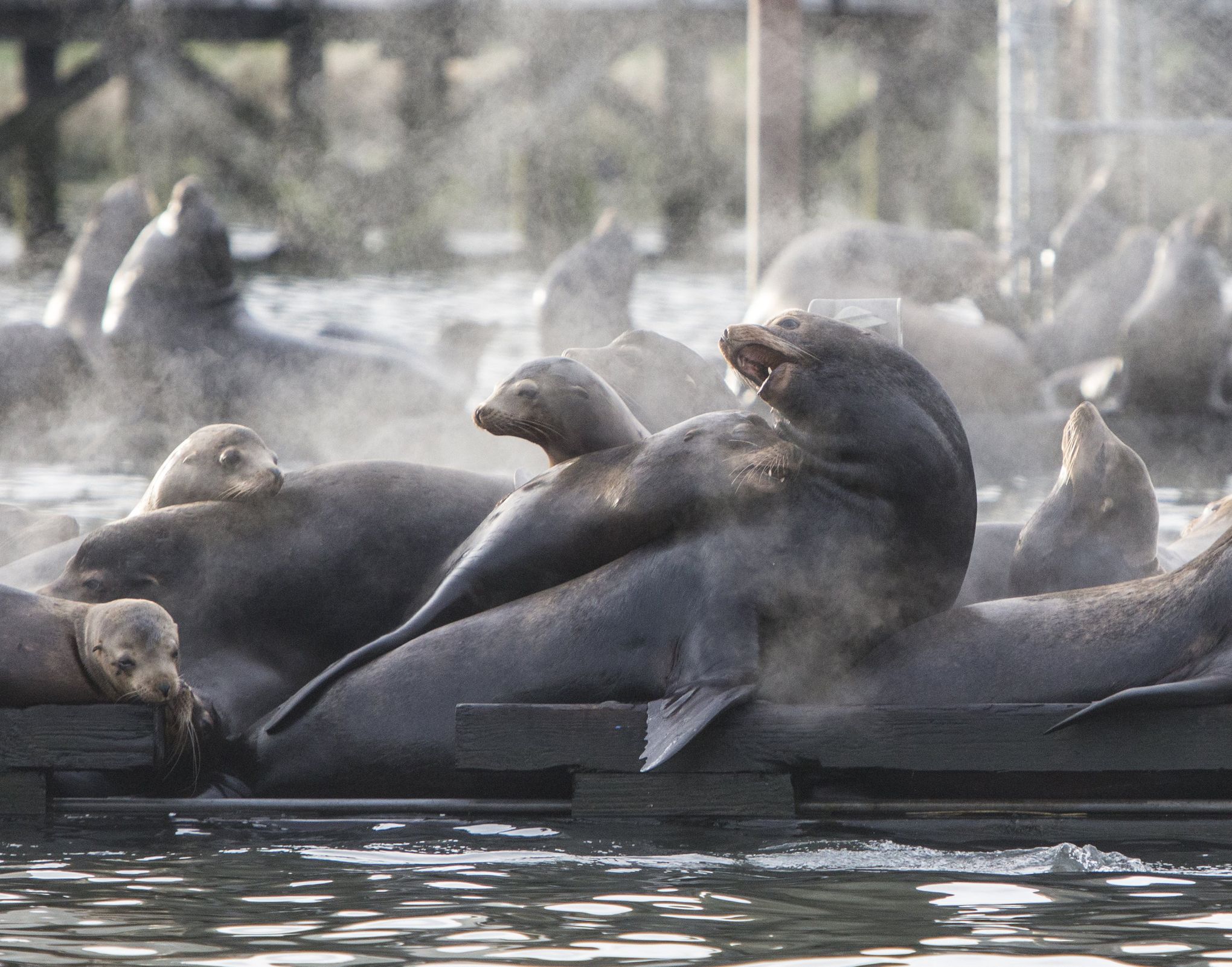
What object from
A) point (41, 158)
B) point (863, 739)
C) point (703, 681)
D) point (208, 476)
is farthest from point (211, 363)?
point (41, 158)

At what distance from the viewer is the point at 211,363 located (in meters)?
11.9

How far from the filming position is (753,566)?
4.67m

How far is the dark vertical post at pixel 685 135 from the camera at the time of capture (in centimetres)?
2400

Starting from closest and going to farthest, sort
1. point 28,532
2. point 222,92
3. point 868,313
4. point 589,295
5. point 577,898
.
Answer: point 577,898 < point 868,313 < point 28,532 < point 589,295 < point 222,92

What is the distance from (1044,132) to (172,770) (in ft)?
30.3

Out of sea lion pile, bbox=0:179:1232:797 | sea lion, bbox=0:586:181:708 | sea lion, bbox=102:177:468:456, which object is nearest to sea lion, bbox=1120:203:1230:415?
sea lion, bbox=102:177:468:456

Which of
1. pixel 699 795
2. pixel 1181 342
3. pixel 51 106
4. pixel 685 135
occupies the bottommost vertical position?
pixel 699 795

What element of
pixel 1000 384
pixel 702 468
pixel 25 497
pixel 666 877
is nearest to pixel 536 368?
pixel 702 468

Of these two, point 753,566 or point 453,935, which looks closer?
point 453,935

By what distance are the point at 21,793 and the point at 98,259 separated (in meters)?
8.87

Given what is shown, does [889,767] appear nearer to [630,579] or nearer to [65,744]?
[630,579]

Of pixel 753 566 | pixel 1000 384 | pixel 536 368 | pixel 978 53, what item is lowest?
pixel 753 566

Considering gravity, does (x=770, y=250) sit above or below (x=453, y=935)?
above

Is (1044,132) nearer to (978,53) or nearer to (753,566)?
(753,566)
